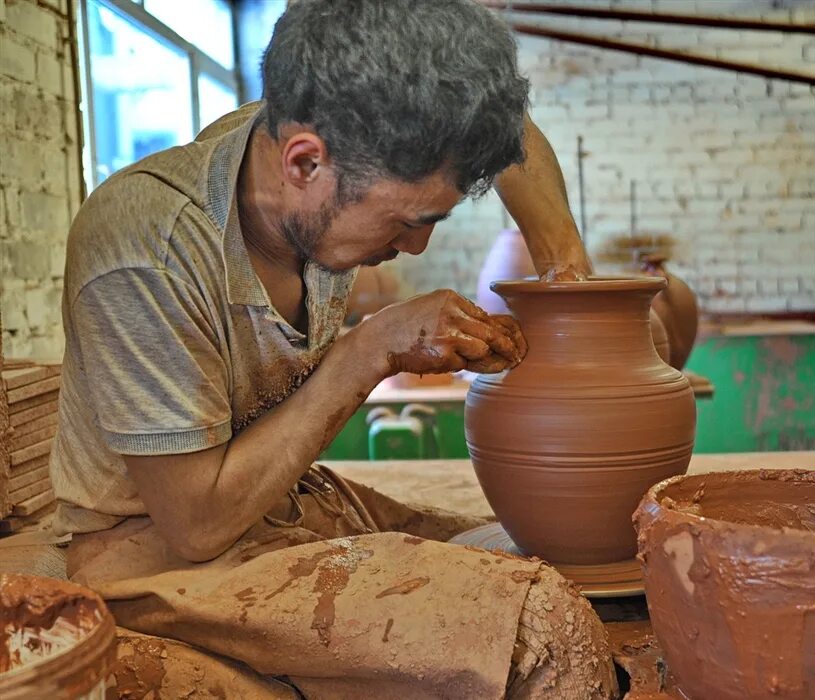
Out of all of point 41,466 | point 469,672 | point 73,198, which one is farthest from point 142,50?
point 469,672

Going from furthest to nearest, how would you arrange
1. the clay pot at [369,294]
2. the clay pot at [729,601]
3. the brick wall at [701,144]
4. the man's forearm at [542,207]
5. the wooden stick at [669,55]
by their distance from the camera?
the brick wall at [701,144]
the wooden stick at [669,55]
the clay pot at [369,294]
the man's forearm at [542,207]
the clay pot at [729,601]

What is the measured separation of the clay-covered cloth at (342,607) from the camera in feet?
4.77

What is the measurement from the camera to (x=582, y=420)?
1.83 metres

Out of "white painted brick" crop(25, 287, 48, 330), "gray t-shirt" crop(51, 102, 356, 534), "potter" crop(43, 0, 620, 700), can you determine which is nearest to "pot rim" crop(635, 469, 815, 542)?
"potter" crop(43, 0, 620, 700)

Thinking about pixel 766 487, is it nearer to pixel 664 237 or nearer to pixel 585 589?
pixel 585 589

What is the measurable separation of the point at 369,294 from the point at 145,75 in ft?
7.05

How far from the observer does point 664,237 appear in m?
7.59

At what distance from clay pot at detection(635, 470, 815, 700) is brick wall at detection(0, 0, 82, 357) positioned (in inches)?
107

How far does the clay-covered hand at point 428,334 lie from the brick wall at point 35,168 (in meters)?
2.10

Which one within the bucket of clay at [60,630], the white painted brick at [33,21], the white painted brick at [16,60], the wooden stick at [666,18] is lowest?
the bucket of clay at [60,630]

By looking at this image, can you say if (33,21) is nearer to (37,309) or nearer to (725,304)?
(37,309)

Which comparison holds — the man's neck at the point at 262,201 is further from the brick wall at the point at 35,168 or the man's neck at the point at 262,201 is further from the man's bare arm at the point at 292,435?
the brick wall at the point at 35,168

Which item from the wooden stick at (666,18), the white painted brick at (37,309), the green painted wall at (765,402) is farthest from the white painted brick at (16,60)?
the green painted wall at (765,402)

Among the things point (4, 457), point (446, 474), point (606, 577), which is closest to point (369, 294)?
point (446, 474)
